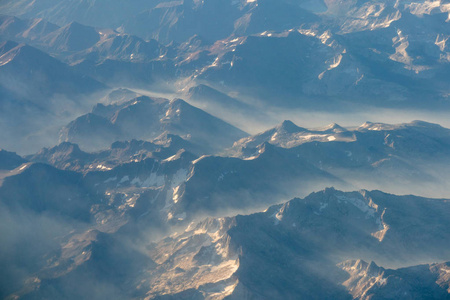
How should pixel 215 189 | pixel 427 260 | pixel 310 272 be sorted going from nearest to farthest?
pixel 310 272 → pixel 427 260 → pixel 215 189

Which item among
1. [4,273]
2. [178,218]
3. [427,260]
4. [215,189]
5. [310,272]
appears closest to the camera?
[310,272]

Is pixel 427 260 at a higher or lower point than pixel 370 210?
lower

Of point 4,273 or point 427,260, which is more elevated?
point 4,273

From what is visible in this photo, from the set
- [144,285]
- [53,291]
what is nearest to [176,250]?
[144,285]

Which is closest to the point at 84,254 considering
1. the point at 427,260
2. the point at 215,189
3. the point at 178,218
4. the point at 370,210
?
the point at 178,218

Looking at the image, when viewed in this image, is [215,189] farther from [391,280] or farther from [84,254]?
[391,280]

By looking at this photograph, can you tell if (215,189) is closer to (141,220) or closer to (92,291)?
(141,220)

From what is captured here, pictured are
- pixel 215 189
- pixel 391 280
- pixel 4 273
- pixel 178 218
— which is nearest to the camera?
pixel 391 280

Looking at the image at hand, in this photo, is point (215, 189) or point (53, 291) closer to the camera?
point (53, 291)

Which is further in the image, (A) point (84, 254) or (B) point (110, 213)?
(B) point (110, 213)
